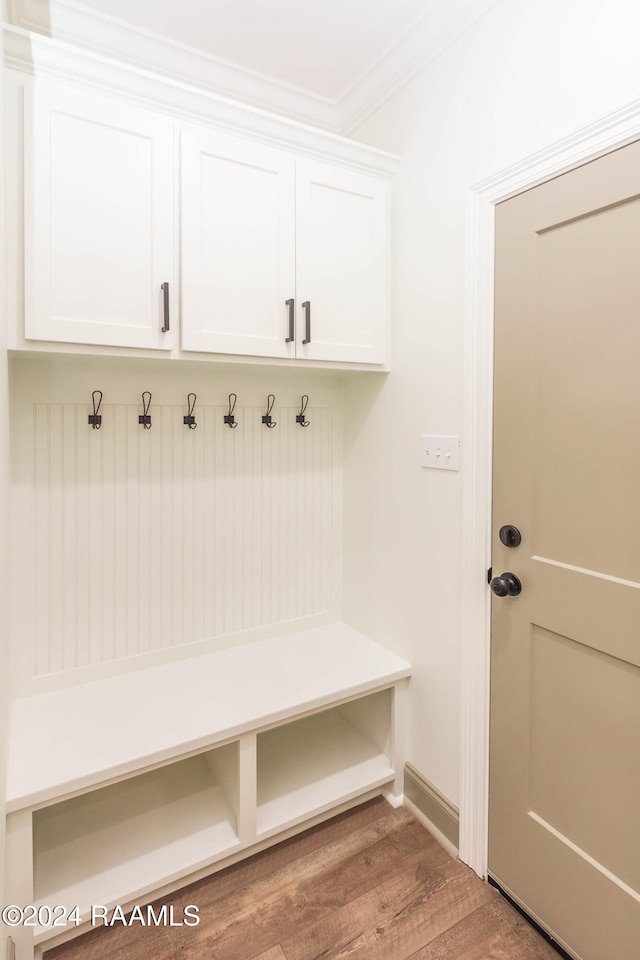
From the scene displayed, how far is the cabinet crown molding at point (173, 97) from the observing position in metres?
1.28

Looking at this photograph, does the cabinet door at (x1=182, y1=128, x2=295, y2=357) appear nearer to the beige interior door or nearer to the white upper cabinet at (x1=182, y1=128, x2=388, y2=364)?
the white upper cabinet at (x1=182, y1=128, x2=388, y2=364)

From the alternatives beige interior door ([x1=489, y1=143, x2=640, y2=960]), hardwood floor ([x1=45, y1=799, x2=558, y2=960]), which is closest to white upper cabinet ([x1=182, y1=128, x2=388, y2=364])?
beige interior door ([x1=489, y1=143, x2=640, y2=960])

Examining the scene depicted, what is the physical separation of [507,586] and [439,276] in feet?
3.33

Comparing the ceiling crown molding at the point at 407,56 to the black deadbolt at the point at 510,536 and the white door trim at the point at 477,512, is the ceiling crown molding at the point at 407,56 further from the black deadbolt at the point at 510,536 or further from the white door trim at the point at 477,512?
the black deadbolt at the point at 510,536

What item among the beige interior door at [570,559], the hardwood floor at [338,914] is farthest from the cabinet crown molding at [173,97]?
the hardwood floor at [338,914]

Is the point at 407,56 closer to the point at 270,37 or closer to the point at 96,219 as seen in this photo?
the point at 270,37

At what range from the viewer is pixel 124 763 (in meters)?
1.37

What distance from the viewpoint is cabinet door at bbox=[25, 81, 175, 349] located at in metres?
1.31

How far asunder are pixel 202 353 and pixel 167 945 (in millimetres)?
1654

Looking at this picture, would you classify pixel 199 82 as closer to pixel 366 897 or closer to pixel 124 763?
pixel 124 763

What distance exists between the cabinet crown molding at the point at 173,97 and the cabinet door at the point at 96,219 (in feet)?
0.15

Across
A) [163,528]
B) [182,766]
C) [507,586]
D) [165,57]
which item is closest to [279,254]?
[165,57]

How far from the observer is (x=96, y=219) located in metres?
1.38

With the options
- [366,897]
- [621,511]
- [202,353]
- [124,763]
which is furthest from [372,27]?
[366,897]
